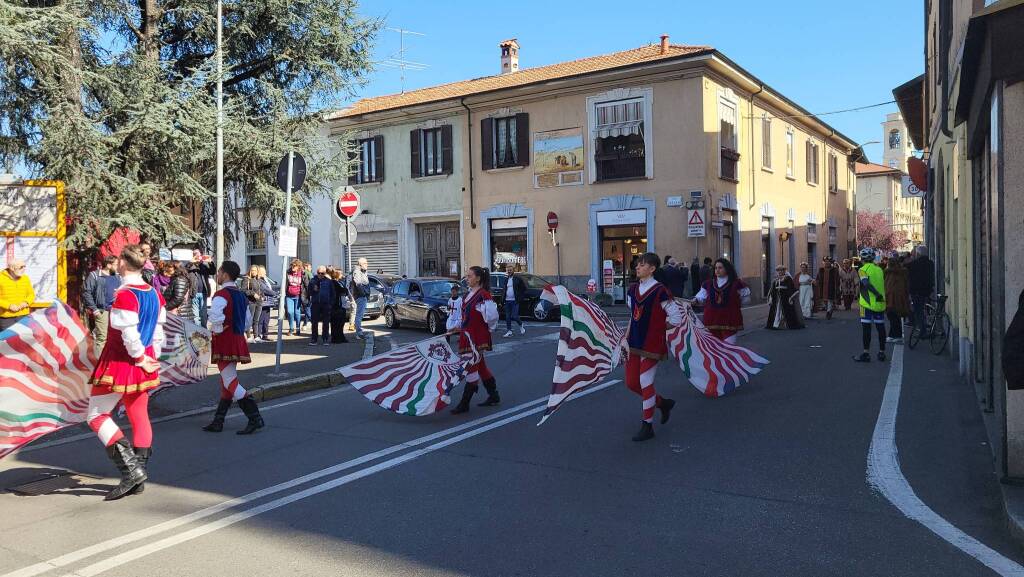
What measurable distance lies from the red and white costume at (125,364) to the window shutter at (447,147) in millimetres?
24441

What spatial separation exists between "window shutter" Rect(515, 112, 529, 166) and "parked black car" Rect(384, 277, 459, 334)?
960 centimetres

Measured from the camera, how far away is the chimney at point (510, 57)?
1352 inches

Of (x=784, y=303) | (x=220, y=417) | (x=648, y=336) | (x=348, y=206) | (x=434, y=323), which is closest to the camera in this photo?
(x=648, y=336)

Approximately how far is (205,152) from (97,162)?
6.17 ft

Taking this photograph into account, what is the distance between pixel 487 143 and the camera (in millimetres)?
28922

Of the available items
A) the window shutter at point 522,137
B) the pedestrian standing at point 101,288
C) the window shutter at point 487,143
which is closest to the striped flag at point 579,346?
the pedestrian standing at point 101,288

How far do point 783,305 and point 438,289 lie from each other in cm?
813

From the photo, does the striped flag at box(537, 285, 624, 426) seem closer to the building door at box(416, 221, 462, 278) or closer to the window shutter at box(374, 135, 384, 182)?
the building door at box(416, 221, 462, 278)

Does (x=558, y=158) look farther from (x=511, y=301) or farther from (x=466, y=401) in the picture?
(x=466, y=401)

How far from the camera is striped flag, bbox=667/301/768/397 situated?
8.83m

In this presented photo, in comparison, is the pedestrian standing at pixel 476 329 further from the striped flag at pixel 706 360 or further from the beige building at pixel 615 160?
the beige building at pixel 615 160

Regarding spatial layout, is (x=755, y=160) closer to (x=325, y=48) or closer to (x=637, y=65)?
(x=637, y=65)

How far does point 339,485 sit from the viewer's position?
5812 mm

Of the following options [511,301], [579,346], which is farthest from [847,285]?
[579,346]
